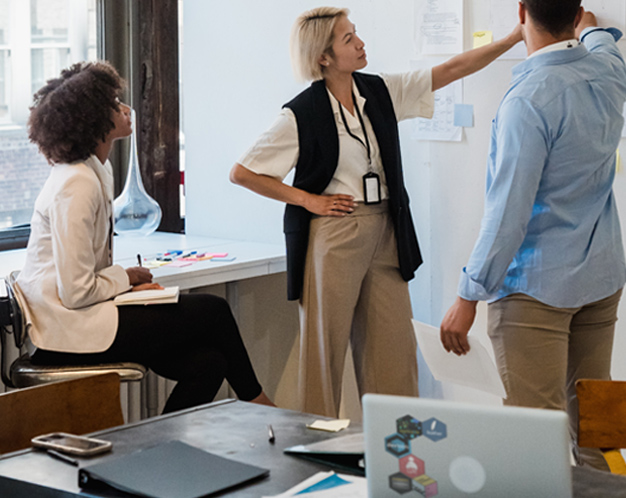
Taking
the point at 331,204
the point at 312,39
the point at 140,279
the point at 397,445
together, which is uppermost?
the point at 312,39

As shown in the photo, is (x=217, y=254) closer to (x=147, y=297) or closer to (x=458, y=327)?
(x=147, y=297)

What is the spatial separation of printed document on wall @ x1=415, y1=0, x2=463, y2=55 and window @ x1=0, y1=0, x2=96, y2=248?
63.3 inches

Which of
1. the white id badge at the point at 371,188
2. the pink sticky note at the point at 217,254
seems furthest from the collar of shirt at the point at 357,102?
Answer: the pink sticky note at the point at 217,254

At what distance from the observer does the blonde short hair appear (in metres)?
2.87

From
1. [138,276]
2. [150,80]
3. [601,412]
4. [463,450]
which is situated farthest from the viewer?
[150,80]

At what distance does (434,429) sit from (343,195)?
6.13 ft

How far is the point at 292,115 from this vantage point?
287 cm

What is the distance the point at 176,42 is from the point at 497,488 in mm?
3369

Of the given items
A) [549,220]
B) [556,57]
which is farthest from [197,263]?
[556,57]

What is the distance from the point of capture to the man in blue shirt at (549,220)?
194 centimetres

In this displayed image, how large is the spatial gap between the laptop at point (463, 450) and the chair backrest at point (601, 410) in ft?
2.47

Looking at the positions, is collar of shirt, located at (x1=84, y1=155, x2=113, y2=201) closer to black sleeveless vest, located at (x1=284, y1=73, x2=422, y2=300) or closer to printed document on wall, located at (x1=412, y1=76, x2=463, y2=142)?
black sleeveless vest, located at (x1=284, y1=73, x2=422, y2=300)

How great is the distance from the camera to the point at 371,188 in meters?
2.85

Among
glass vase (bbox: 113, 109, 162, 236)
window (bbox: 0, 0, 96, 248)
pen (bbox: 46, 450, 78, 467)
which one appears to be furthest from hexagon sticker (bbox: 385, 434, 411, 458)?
window (bbox: 0, 0, 96, 248)
